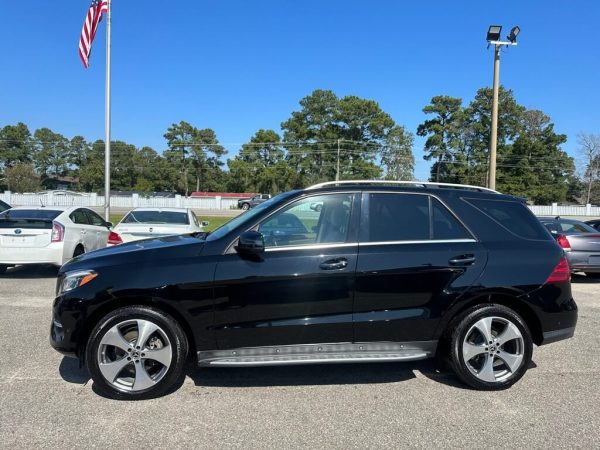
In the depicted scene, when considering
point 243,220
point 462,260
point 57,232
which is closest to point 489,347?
point 462,260

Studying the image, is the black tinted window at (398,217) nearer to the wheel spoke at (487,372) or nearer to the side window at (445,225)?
the side window at (445,225)

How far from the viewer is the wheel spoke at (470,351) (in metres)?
4.14

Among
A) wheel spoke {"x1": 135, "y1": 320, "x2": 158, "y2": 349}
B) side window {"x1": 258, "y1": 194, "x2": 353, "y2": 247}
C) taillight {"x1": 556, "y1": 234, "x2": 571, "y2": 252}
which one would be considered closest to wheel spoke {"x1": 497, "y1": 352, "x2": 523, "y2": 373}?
side window {"x1": 258, "y1": 194, "x2": 353, "y2": 247}

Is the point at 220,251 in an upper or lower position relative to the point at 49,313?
upper

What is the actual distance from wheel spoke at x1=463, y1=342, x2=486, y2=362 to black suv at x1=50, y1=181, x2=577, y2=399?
0.01m

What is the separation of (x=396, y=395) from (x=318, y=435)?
100cm

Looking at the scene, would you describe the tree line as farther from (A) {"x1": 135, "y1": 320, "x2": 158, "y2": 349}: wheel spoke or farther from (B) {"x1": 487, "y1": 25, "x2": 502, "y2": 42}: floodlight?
(A) {"x1": 135, "y1": 320, "x2": 158, "y2": 349}: wheel spoke

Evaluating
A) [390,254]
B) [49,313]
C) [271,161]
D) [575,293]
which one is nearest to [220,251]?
[390,254]

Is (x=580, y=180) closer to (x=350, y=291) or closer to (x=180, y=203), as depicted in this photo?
(x=180, y=203)

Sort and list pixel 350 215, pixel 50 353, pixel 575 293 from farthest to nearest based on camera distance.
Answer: pixel 575 293
pixel 50 353
pixel 350 215

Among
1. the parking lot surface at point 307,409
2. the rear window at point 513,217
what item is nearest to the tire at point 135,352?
the parking lot surface at point 307,409

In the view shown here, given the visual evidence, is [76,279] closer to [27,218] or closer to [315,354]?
[315,354]

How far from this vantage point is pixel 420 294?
13.3ft

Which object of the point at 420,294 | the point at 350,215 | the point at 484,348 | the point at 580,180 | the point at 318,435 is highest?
the point at 580,180
